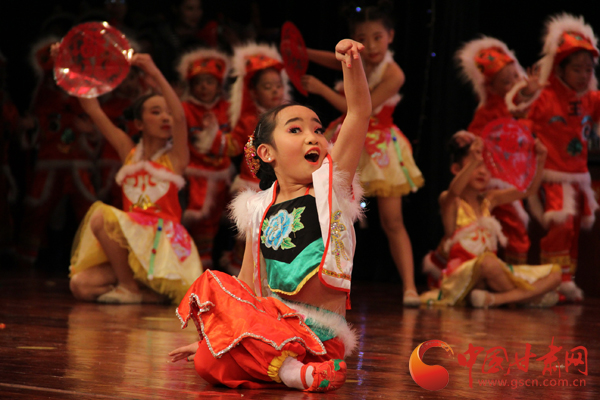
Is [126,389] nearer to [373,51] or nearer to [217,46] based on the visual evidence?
[373,51]

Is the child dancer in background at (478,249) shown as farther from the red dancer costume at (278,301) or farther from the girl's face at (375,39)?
the red dancer costume at (278,301)

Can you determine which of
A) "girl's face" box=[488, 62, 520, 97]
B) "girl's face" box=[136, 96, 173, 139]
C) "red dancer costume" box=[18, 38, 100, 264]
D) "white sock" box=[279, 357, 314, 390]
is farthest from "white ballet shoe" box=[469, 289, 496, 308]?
"red dancer costume" box=[18, 38, 100, 264]

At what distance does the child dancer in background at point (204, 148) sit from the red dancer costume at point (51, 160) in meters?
1.00

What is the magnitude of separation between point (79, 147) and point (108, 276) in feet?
6.70

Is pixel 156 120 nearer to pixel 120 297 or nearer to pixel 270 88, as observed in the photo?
pixel 120 297

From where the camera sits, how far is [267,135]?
1.80 m

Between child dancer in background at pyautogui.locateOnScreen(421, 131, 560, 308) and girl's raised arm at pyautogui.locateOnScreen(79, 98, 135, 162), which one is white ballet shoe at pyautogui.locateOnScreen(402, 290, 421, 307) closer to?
child dancer in background at pyautogui.locateOnScreen(421, 131, 560, 308)

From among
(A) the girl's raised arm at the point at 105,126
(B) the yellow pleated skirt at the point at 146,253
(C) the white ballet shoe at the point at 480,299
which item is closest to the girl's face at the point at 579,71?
(C) the white ballet shoe at the point at 480,299

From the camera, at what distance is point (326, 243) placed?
63.9 inches

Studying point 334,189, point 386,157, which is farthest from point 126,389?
point 386,157

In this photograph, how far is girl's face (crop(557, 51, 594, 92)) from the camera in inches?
159

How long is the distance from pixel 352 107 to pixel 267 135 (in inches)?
9.8

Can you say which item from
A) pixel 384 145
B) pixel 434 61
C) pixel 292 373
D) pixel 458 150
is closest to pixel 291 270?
pixel 292 373

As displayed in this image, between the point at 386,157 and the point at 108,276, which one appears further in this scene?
the point at 386,157
